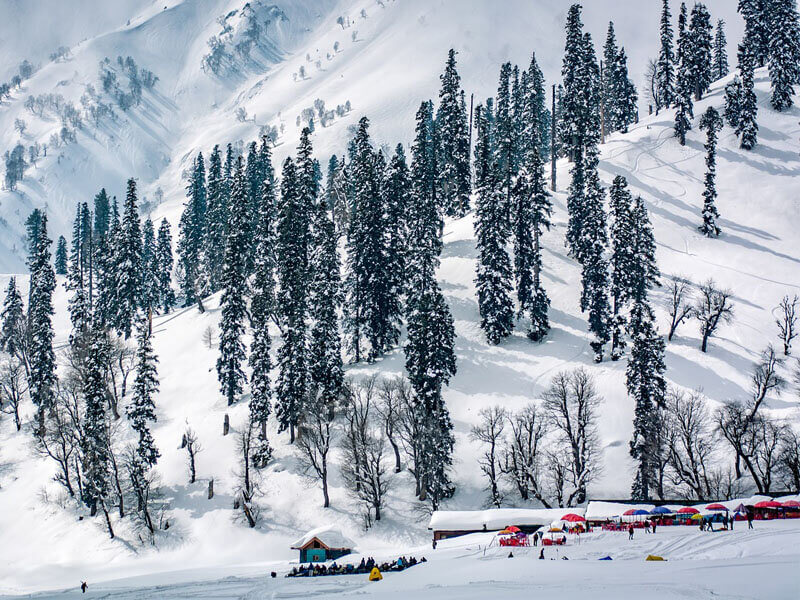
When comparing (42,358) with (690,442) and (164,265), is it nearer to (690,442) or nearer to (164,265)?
(164,265)

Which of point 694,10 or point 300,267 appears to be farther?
point 694,10

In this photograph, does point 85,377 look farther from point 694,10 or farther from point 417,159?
point 694,10

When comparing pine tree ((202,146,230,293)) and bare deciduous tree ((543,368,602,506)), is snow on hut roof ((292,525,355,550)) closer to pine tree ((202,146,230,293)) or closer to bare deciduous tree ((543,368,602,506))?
bare deciduous tree ((543,368,602,506))

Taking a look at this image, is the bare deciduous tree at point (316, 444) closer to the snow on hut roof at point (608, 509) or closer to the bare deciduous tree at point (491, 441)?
the bare deciduous tree at point (491, 441)

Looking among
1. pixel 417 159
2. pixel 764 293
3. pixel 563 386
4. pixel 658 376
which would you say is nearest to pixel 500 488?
pixel 563 386

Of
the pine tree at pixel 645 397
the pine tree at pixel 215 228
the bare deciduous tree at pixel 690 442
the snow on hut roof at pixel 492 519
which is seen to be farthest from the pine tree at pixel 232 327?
the bare deciduous tree at pixel 690 442

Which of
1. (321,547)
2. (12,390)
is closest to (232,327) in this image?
(321,547)
